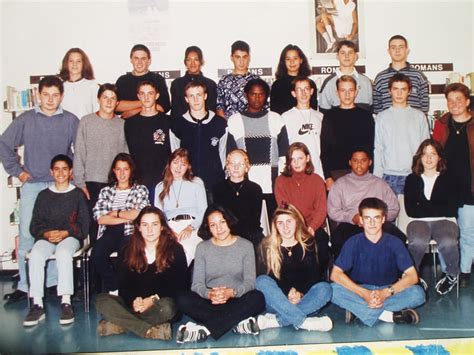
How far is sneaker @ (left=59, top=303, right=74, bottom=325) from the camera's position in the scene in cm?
318

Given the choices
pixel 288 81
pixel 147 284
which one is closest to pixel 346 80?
pixel 288 81

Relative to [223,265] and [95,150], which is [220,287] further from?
[95,150]

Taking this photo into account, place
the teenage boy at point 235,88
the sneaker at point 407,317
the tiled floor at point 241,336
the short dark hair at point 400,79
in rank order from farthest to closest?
the teenage boy at point 235,88
the short dark hair at point 400,79
the sneaker at point 407,317
the tiled floor at point 241,336

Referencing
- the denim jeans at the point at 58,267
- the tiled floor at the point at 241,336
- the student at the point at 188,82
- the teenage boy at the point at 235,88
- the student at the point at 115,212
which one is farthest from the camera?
the student at the point at 188,82

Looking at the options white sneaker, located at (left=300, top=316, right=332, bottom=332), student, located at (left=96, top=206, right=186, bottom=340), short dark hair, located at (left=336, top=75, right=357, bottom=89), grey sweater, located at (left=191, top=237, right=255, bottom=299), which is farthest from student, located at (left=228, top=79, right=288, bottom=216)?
white sneaker, located at (left=300, top=316, right=332, bottom=332)

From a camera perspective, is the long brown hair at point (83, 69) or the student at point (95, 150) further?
the long brown hair at point (83, 69)

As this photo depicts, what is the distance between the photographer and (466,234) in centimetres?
379

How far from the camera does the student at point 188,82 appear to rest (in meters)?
4.15

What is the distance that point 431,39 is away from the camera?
522cm

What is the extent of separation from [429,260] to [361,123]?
1.81 metres

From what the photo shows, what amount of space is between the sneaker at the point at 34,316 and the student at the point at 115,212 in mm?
448

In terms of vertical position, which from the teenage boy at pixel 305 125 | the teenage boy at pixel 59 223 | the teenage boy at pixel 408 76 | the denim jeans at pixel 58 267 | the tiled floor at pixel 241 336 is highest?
the teenage boy at pixel 408 76

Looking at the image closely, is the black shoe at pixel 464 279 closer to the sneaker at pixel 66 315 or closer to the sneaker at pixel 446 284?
the sneaker at pixel 446 284

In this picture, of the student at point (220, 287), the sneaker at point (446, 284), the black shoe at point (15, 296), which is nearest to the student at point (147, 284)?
the student at point (220, 287)
